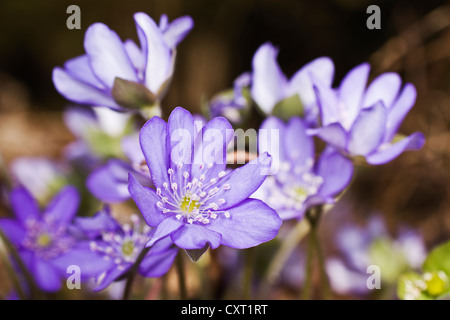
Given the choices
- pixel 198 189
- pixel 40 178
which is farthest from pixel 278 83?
pixel 40 178

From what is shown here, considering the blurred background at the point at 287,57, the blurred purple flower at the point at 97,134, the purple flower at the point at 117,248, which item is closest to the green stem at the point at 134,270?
the purple flower at the point at 117,248

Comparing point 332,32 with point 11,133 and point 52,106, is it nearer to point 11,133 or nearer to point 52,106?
point 52,106

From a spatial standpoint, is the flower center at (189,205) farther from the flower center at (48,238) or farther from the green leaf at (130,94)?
the flower center at (48,238)

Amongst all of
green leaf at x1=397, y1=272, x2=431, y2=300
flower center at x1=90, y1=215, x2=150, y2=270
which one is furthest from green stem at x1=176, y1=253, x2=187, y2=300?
green leaf at x1=397, y1=272, x2=431, y2=300

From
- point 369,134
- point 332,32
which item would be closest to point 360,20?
point 332,32

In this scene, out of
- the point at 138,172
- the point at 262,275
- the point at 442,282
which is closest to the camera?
the point at 138,172
